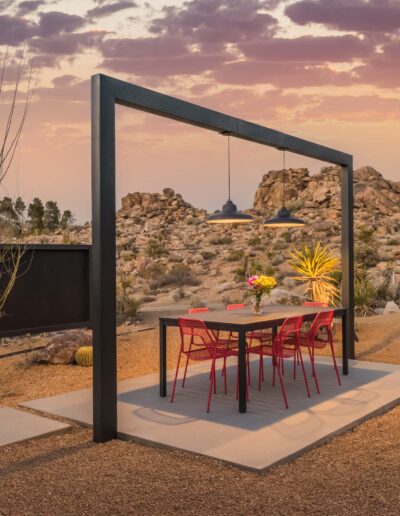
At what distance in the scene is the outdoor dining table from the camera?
19.9ft

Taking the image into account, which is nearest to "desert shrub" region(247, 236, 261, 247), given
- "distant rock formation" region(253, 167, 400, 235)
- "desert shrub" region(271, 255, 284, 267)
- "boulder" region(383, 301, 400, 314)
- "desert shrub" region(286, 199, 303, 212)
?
"distant rock formation" region(253, 167, 400, 235)

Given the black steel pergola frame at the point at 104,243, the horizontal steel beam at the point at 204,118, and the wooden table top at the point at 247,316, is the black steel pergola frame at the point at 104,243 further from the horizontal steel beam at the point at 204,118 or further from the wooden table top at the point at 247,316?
the wooden table top at the point at 247,316

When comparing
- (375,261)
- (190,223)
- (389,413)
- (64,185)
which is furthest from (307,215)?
(389,413)

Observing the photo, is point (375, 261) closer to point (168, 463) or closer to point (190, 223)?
point (190, 223)

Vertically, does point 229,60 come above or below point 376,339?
above

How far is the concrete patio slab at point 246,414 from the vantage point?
5.12 metres

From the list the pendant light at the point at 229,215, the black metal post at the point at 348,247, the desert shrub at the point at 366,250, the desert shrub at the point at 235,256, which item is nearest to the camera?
the pendant light at the point at 229,215

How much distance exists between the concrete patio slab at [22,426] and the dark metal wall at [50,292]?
2.34m

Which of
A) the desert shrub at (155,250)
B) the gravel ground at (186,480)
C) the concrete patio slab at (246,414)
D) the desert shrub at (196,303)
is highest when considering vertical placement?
the desert shrub at (155,250)

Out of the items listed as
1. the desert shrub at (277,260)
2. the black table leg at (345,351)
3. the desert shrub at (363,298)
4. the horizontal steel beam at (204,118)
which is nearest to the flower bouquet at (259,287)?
the black table leg at (345,351)

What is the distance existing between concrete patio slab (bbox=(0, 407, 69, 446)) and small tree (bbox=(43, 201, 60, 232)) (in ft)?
159

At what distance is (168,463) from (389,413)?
8.55 ft

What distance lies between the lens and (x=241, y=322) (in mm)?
6266

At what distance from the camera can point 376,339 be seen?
1133cm
